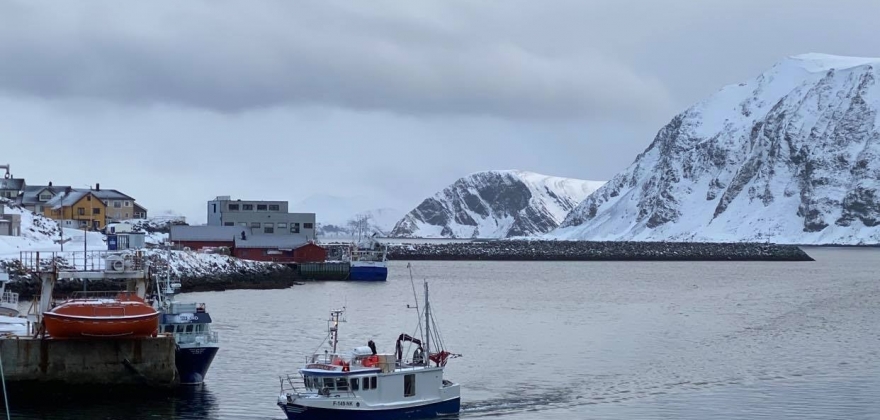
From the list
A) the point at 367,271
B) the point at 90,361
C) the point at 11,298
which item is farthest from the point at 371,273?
the point at 90,361

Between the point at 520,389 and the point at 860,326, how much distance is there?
36730mm

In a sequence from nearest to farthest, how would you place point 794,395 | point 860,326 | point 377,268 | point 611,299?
1. point 794,395
2. point 860,326
3. point 611,299
4. point 377,268

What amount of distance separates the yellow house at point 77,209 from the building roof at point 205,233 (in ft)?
36.9

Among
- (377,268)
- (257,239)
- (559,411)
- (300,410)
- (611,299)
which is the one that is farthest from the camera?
(257,239)

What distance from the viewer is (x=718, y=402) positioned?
149 ft

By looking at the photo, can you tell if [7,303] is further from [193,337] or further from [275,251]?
[275,251]

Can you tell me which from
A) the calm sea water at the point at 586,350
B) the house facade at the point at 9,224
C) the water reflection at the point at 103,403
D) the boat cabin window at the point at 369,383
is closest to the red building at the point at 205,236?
the calm sea water at the point at 586,350

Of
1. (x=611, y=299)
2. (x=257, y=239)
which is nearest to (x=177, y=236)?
(x=257, y=239)

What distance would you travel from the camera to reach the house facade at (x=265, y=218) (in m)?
160

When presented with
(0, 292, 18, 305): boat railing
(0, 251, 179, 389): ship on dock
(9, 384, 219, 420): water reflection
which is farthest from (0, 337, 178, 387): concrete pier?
(0, 292, 18, 305): boat railing

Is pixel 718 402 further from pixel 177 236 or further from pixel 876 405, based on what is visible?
pixel 177 236

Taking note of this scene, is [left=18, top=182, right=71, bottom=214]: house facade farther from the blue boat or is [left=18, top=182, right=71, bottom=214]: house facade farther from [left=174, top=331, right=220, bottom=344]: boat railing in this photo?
[left=174, top=331, right=220, bottom=344]: boat railing

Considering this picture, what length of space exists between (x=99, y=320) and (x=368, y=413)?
10.0m

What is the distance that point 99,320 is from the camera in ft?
135
